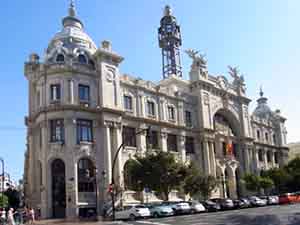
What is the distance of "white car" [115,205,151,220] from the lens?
35344mm

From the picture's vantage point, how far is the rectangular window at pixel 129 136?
49.2m

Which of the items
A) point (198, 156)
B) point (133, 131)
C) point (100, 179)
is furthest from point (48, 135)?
point (198, 156)

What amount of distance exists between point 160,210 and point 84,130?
13669 millimetres

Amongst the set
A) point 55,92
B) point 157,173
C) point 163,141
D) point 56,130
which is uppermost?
point 55,92

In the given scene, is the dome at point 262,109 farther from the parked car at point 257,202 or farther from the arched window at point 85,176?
the arched window at point 85,176

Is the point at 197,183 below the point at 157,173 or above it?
below

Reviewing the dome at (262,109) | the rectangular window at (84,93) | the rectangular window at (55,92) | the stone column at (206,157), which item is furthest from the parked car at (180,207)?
the dome at (262,109)

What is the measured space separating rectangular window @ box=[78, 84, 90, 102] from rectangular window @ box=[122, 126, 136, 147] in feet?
20.9

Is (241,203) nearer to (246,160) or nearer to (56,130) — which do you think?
(246,160)

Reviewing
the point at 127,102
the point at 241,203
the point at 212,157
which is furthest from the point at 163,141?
the point at 241,203

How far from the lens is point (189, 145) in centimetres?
5912

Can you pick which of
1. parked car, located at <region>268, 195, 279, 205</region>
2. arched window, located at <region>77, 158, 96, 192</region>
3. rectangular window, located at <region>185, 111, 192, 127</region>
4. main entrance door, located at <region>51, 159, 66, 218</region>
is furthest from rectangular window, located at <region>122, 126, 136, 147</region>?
parked car, located at <region>268, 195, 279, 205</region>

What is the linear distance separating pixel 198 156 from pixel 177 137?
5317 millimetres

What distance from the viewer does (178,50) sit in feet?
242
